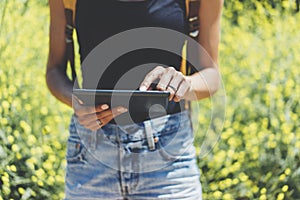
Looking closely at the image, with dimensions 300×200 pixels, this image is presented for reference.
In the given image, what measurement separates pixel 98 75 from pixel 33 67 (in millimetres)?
2126

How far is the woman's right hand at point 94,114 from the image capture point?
5.27ft

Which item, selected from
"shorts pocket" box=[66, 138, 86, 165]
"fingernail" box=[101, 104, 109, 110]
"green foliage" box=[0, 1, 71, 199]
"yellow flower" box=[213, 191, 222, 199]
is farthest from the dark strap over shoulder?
"yellow flower" box=[213, 191, 222, 199]

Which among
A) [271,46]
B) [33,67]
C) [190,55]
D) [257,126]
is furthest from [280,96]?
[190,55]

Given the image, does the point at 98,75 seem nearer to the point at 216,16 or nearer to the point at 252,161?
the point at 216,16

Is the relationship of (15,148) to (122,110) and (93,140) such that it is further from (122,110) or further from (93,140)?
(122,110)

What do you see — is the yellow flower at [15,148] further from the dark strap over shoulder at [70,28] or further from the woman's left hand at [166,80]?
the woman's left hand at [166,80]

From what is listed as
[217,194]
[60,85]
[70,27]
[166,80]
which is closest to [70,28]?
[70,27]

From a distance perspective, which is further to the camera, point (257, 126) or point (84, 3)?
point (257, 126)

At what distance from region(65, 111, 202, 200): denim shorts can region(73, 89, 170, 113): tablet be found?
119 mm

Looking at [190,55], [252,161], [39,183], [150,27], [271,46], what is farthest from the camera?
[271,46]

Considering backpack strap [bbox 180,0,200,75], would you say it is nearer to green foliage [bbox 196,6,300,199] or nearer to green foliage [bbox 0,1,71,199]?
green foliage [bbox 0,1,71,199]

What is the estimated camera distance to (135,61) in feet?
5.69

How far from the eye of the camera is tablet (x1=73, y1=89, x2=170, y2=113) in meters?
1.51

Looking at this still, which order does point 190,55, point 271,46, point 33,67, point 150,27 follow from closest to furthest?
1. point 150,27
2. point 190,55
3. point 33,67
4. point 271,46
